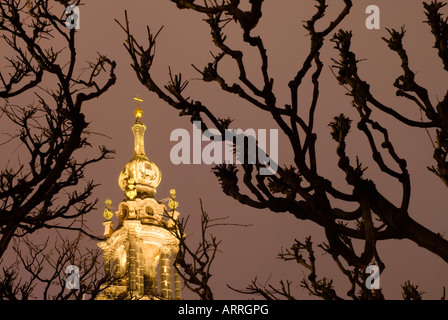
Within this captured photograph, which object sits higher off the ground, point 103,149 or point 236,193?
point 103,149

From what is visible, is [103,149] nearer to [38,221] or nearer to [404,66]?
[38,221]

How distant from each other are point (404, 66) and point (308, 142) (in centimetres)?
230

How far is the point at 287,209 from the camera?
28.8 ft

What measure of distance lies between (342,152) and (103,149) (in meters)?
6.28

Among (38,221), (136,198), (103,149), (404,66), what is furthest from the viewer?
(136,198)
